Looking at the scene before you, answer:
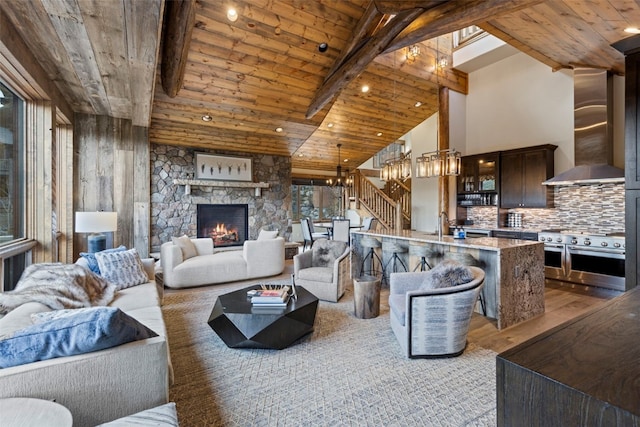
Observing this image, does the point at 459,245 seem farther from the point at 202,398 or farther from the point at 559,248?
the point at 202,398

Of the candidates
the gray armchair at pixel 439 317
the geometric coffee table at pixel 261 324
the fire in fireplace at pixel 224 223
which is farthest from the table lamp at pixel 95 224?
the gray armchair at pixel 439 317

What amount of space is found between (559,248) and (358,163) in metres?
6.32

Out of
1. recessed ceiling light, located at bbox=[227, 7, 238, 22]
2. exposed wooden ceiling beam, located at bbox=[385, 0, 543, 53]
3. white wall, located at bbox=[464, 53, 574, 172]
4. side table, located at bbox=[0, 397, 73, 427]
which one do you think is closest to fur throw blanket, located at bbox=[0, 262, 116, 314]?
side table, located at bbox=[0, 397, 73, 427]

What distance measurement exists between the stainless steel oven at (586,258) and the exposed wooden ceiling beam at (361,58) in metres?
3.98

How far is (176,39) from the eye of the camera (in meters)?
3.38

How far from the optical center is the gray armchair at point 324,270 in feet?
13.0

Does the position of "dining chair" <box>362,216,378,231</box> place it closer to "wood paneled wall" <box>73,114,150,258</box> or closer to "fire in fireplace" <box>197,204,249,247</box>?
"fire in fireplace" <box>197,204,249,247</box>

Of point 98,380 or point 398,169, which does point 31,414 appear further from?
point 398,169

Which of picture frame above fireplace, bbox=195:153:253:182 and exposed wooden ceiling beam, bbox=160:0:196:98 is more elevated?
exposed wooden ceiling beam, bbox=160:0:196:98

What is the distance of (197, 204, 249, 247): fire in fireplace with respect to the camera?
6.98 m

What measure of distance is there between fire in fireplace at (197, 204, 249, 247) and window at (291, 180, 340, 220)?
128 inches

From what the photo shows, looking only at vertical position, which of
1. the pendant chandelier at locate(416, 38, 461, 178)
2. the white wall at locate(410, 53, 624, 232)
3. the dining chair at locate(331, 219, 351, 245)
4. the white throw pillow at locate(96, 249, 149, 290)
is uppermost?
the white wall at locate(410, 53, 624, 232)

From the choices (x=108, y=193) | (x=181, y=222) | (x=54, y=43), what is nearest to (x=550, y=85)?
(x=54, y=43)

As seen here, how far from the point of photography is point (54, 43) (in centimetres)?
271
